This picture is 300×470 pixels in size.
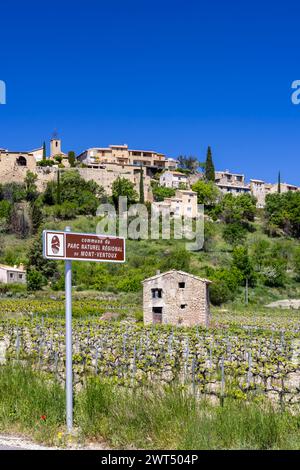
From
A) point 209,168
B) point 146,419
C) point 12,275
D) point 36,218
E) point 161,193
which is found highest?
point 209,168

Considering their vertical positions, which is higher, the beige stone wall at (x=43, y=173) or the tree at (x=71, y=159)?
the tree at (x=71, y=159)

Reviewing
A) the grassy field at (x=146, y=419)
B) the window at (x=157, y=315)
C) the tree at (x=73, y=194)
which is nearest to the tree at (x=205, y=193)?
the tree at (x=73, y=194)

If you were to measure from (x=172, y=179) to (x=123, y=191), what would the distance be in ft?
52.6

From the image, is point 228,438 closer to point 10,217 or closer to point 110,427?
point 110,427

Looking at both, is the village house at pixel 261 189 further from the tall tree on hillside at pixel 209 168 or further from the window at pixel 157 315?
the window at pixel 157 315

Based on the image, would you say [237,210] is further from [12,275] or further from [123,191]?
[12,275]

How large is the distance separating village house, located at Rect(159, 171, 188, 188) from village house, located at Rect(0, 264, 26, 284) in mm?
44171

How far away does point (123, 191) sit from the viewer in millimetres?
87375

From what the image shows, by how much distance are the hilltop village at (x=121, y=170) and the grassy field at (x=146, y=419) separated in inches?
3125

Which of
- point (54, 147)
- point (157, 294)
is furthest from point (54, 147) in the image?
point (157, 294)

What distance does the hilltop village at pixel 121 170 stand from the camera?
91000 mm

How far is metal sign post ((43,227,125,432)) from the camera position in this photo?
22.6ft

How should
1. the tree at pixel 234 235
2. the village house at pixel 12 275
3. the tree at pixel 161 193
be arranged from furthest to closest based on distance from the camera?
1. the tree at pixel 161 193
2. the tree at pixel 234 235
3. the village house at pixel 12 275

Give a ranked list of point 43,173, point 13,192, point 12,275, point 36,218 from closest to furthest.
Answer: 1. point 12,275
2. point 36,218
3. point 13,192
4. point 43,173
